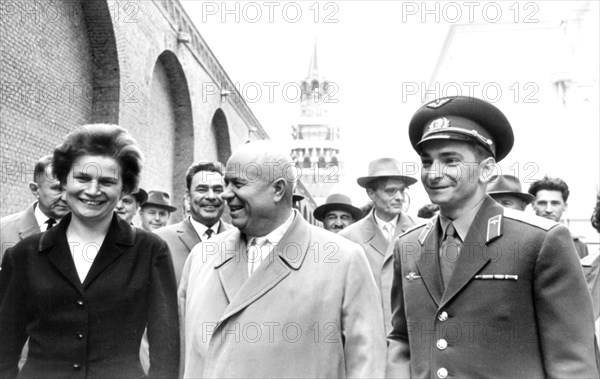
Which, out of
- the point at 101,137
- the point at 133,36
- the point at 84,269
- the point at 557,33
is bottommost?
the point at 84,269

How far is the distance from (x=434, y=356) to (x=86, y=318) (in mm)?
1564

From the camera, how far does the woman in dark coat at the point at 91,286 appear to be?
3.12 m

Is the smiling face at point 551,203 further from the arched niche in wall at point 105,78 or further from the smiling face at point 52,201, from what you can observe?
the arched niche in wall at point 105,78

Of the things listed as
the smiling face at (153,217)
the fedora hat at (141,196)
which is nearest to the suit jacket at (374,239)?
the fedora hat at (141,196)

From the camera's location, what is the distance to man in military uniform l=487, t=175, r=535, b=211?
21.5 ft

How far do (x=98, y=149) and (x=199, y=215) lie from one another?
2.39 meters

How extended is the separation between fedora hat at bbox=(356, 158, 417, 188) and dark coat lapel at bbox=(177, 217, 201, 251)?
2.00m

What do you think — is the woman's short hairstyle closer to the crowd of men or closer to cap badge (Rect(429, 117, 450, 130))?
the crowd of men

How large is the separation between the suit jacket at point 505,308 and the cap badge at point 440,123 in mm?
379

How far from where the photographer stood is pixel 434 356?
2.83 metres

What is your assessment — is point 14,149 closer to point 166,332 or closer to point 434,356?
point 166,332

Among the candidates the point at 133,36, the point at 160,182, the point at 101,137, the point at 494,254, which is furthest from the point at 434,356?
the point at 160,182

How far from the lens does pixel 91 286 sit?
10.4ft

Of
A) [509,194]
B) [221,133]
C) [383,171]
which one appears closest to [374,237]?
[383,171]
